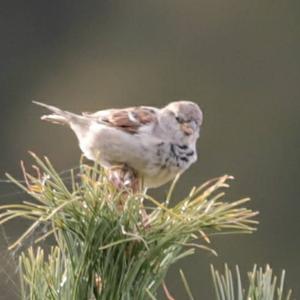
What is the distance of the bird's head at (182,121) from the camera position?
1.70m

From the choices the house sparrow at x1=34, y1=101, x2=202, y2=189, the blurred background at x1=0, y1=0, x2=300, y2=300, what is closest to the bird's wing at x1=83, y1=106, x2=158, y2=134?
the house sparrow at x1=34, y1=101, x2=202, y2=189

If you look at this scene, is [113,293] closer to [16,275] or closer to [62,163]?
[16,275]

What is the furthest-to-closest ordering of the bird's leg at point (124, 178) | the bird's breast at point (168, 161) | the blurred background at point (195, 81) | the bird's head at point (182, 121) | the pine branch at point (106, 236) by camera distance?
the blurred background at point (195, 81) → the bird's head at point (182, 121) → the bird's breast at point (168, 161) → the bird's leg at point (124, 178) → the pine branch at point (106, 236)

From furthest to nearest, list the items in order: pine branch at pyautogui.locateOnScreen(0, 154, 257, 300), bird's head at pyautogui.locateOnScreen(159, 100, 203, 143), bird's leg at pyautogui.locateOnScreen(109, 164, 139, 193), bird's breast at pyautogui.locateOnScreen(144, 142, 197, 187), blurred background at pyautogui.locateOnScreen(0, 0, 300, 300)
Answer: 1. blurred background at pyautogui.locateOnScreen(0, 0, 300, 300)
2. bird's head at pyautogui.locateOnScreen(159, 100, 203, 143)
3. bird's breast at pyautogui.locateOnScreen(144, 142, 197, 187)
4. bird's leg at pyautogui.locateOnScreen(109, 164, 139, 193)
5. pine branch at pyautogui.locateOnScreen(0, 154, 257, 300)

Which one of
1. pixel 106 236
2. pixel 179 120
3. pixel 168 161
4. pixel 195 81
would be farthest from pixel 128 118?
pixel 195 81

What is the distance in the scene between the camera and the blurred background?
11.6 ft

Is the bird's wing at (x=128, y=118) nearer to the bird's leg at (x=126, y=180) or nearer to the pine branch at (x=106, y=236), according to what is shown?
the bird's leg at (x=126, y=180)

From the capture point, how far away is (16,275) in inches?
43.6

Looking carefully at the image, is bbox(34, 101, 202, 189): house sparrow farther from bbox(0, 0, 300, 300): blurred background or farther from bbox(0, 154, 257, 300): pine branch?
bbox(0, 0, 300, 300): blurred background

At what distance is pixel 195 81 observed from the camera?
3641 mm

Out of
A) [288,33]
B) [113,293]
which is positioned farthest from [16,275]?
[288,33]

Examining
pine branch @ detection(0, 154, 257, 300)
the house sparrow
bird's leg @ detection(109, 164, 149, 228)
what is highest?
the house sparrow

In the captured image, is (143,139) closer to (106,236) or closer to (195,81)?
Result: (106,236)

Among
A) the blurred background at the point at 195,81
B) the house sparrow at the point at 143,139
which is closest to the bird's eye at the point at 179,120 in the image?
the house sparrow at the point at 143,139
